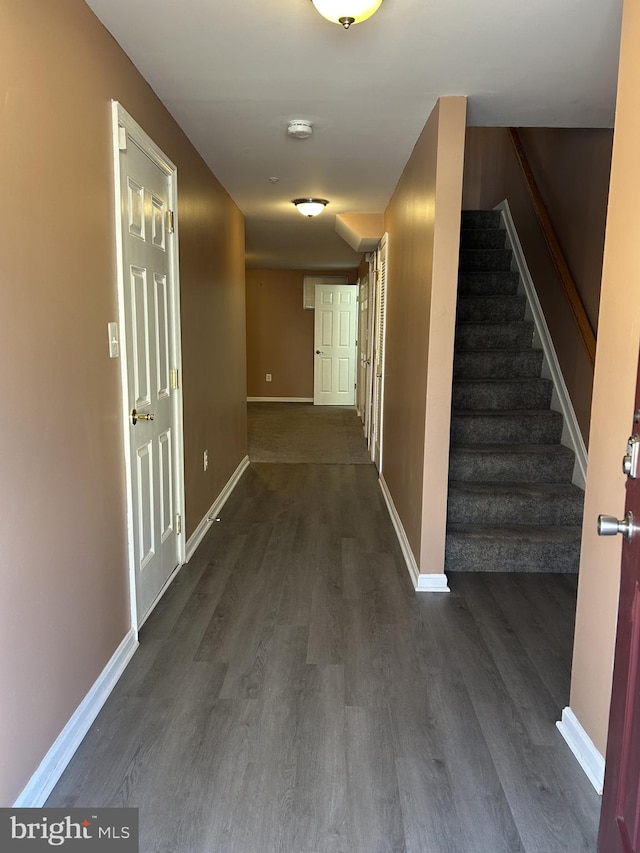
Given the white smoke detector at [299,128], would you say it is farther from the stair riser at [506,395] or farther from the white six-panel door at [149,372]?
the stair riser at [506,395]

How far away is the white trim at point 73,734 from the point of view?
1533 millimetres

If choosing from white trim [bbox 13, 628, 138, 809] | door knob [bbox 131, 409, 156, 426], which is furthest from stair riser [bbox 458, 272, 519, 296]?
white trim [bbox 13, 628, 138, 809]

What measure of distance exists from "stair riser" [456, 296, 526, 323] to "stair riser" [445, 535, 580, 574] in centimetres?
192

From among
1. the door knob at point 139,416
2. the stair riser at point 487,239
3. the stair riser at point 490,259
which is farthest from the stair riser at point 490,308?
the door knob at point 139,416

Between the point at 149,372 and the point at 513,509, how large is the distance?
84.4 inches

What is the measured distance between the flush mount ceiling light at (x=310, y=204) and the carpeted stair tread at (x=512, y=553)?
2.83m

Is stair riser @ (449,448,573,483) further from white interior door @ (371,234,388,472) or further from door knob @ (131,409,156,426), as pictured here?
door knob @ (131,409,156,426)

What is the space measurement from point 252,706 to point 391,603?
98 cm

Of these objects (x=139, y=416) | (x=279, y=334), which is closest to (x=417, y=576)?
(x=139, y=416)

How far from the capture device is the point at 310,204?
4582 millimetres

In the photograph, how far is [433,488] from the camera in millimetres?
2877

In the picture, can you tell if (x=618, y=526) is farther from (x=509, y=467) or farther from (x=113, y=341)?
(x=509, y=467)

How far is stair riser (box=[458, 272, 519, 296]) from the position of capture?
4.59 meters

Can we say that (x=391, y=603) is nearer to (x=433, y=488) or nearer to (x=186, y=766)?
(x=433, y=488)
